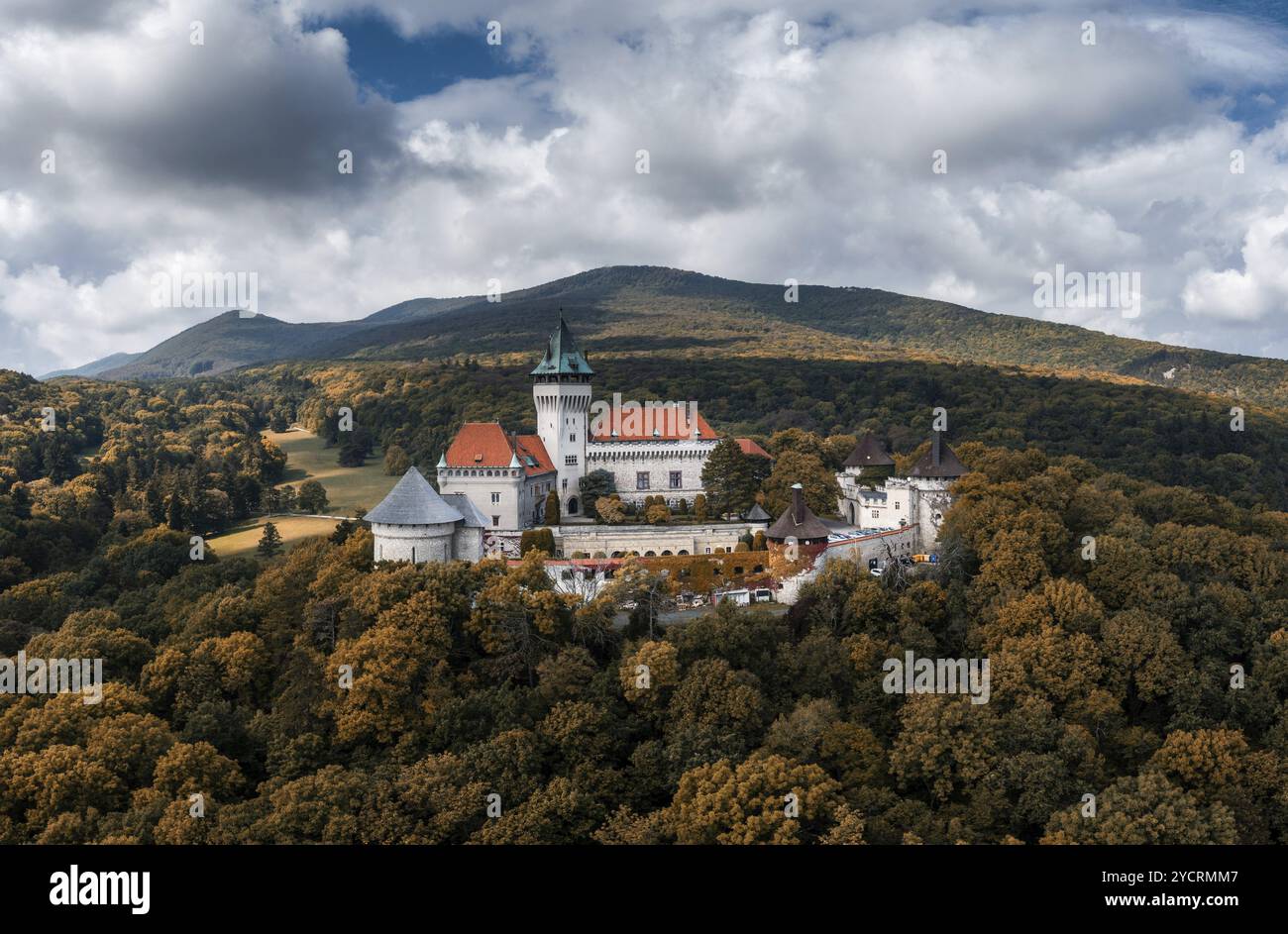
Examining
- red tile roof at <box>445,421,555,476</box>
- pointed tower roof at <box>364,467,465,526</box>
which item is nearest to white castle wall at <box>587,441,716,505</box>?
red tile roof at <box>445,421,555,476</box>

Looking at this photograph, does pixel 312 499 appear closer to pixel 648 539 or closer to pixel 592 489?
pixel 592 489

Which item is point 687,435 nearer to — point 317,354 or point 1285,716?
point 1285,716

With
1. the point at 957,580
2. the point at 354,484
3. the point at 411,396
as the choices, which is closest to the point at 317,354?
the point at 411,396

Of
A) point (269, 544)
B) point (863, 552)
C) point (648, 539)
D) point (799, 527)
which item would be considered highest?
point (799, 527)

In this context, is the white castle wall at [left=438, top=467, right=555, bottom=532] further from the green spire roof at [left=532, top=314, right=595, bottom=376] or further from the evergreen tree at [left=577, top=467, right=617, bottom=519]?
the green spire roof at [left=532, top=314, right=595, bottom=376]

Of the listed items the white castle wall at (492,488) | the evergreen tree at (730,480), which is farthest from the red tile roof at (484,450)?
the evergreen tree at (730,480)

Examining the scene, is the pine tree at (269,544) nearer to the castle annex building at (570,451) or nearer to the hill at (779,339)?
the castle annex building at (570,451)

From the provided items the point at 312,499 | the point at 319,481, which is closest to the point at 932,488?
the point at 312,499
